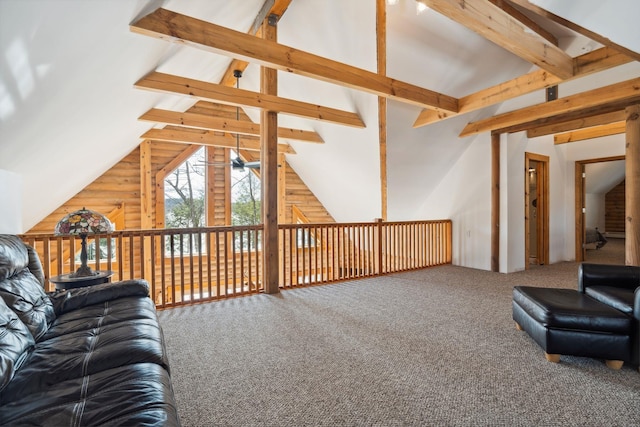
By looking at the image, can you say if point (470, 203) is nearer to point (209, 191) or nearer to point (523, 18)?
point (523, 18)

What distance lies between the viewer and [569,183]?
6098 mm

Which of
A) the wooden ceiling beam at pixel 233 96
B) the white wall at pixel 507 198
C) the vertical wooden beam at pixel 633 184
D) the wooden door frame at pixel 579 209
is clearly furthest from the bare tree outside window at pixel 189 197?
the wooden door frame at pixel 579 209

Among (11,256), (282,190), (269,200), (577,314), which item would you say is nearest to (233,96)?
(269,200)

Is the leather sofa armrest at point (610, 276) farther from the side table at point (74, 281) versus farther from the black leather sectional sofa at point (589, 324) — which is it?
the side table at point (74, 281)

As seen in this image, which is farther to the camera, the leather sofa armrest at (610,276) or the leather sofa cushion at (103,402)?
the leather sofa armrest at (610,276)

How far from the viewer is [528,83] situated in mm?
3477

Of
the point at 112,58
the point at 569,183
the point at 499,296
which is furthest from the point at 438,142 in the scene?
the point at 112,58

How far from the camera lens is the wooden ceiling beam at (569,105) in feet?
11.7

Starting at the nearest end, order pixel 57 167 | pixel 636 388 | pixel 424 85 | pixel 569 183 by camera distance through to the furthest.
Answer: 1. pixel 636 388
2. pixel 57 167
3. pixel 424 85
4. pixel 569 183

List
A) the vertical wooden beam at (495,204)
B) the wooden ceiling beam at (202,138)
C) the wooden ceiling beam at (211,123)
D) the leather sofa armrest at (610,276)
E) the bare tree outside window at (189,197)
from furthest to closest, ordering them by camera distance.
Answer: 1. the bare tree outside window at (189,197)
2. the wooden ceiling beam at (202,138)
3. the vertical wooden beam at (495,204)
4. the wooden ceiling beam at (211,123)
5. the leather sofa armrest at (610,276)

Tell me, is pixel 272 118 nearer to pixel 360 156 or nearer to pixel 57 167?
pixel 360 156

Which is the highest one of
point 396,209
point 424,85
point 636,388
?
point 424,85

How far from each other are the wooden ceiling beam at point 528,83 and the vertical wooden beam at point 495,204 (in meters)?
1.28

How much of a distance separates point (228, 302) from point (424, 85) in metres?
3.67
